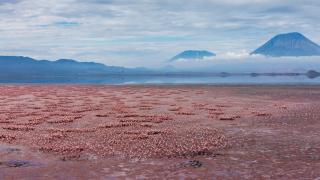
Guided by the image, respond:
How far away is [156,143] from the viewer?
23.5m

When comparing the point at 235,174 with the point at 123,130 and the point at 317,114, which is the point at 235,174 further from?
the point at 317,114

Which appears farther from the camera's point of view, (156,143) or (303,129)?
(303,129)

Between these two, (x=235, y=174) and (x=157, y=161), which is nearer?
(x=235, y=174)

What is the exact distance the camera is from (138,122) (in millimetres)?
32812

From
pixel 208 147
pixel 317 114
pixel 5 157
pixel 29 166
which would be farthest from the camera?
pixel 317 114

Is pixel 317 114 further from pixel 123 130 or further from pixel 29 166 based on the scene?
pixel 29 166

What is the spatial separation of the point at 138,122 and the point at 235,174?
16038 mm

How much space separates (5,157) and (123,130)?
30.4ft

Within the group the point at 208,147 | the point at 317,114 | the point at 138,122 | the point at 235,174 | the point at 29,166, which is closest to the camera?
the point at 235,174

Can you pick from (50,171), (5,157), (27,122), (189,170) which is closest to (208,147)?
(189,170)

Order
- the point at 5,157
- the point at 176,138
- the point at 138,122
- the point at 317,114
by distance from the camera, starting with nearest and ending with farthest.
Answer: the point at 5,157
the point at 176,138
the point at 138,122
the point at 317,114

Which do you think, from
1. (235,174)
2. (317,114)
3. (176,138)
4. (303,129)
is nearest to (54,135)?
(176,138)

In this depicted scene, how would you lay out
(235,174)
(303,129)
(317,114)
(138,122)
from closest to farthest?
(235,174) → (303,129) → (138,122) → (317,114)

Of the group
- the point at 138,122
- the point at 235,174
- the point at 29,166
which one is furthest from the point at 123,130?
the point at 235,174
